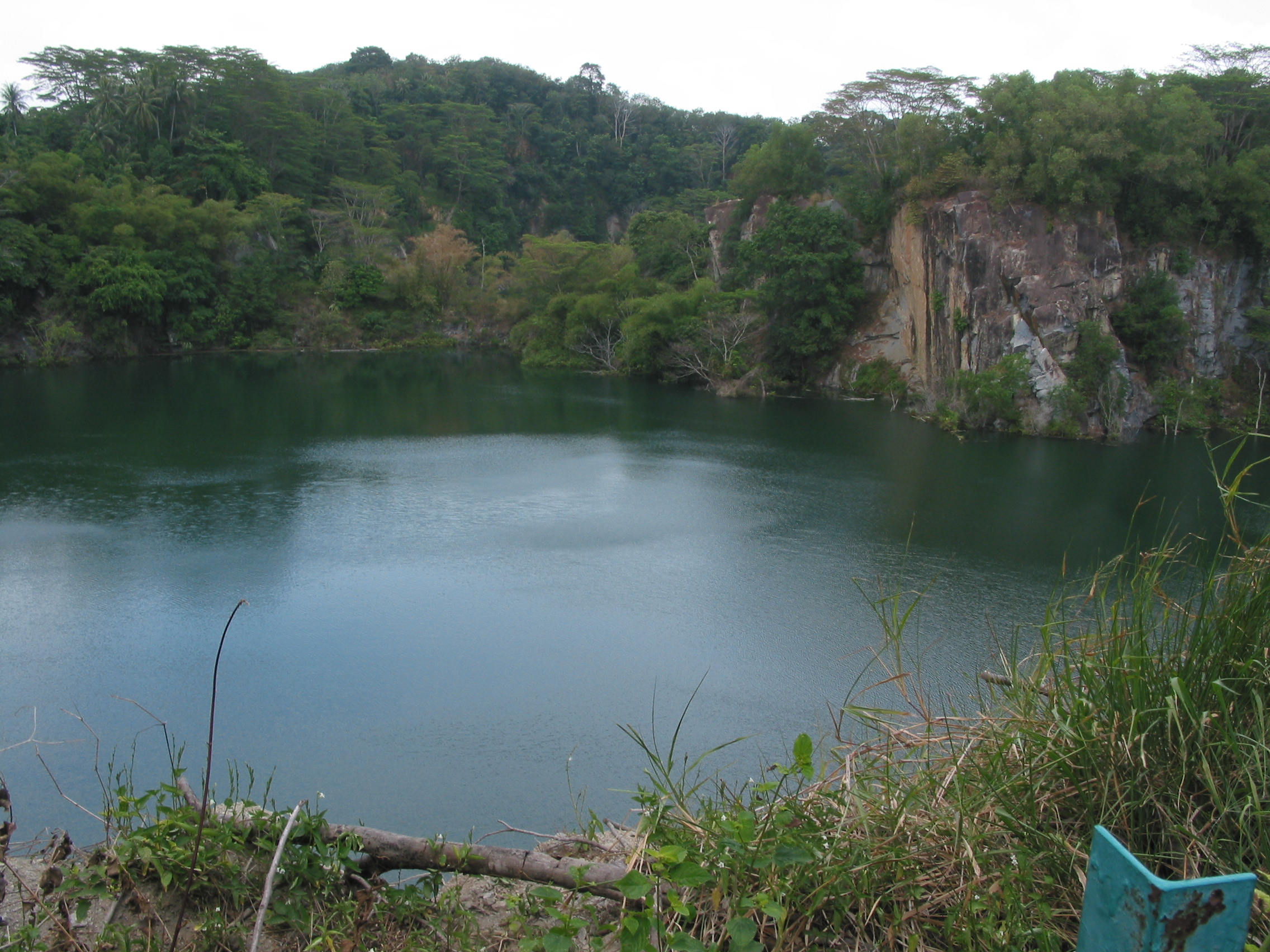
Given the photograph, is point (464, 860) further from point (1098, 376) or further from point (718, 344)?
point (718, 344)

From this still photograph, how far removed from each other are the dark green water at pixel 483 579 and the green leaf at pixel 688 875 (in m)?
3.93

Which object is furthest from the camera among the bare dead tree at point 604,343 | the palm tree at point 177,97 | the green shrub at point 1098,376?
the palm tree at point 177,97

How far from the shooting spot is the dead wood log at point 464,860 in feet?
6.79

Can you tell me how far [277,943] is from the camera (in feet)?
7.19

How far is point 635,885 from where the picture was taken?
1728 mm

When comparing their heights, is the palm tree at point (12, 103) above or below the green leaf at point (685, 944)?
above

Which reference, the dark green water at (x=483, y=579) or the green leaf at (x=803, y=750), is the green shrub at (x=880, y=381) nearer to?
the dark green water at (x=483, y=579)

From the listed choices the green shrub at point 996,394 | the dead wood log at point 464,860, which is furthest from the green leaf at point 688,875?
the green shrub at point 996,394

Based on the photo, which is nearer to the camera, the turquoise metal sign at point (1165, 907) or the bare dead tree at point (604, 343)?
the turquoise metal sign at point (1165, 907)

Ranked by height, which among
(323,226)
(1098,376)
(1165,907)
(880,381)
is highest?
(323,226)

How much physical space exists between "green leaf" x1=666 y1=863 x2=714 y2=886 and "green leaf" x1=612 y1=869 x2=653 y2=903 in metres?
0.05

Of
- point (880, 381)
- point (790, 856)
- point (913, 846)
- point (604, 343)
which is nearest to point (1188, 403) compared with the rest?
point (880, 381)

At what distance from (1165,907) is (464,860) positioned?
1694 millimetres

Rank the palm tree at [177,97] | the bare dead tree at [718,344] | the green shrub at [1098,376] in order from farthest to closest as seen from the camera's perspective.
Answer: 1. the palm tree at [177,97]
2. the bare dead tree at [718,344]
3. the green shrub at [1098,376]
